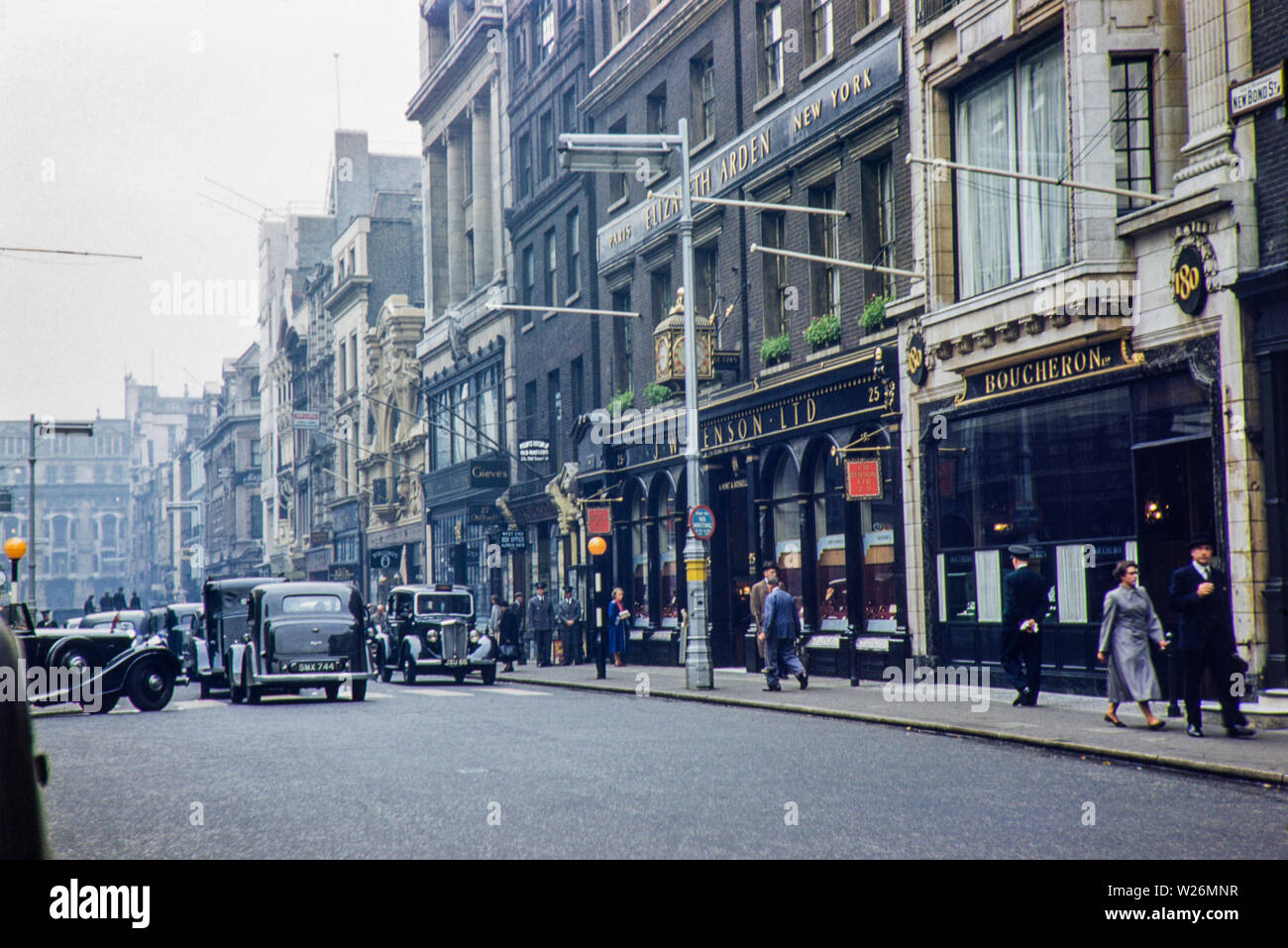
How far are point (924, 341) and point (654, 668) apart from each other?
485 inches

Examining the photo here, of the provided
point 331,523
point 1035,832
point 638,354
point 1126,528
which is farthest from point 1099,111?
point 331,523

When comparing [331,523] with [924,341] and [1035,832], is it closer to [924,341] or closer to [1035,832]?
[924,341]

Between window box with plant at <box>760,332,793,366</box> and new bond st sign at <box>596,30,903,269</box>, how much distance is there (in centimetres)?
318

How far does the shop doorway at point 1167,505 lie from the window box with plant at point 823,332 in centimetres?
821

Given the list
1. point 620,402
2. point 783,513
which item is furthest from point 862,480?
point 620,402

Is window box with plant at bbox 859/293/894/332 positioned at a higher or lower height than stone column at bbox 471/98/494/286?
lower

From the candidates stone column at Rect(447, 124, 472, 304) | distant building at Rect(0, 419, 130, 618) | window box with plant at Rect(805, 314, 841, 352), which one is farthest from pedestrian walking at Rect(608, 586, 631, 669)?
distant building at Rect(0, 419, 130, 618)

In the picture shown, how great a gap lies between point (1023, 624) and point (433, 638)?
1479 cm

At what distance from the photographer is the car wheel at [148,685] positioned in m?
22.5

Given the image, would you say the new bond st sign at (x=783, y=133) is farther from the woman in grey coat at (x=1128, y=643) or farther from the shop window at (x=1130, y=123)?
the woman in grey coat at (x=1128, y=643)

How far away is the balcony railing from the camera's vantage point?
74.3ft

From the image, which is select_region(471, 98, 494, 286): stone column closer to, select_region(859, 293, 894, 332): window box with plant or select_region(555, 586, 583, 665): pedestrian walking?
select_region(555, 586, 583, 665): pedestrian walking

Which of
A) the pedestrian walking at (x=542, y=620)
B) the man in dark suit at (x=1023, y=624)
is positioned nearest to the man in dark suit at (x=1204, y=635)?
the man in dark suit at (x=1023, y=624)
